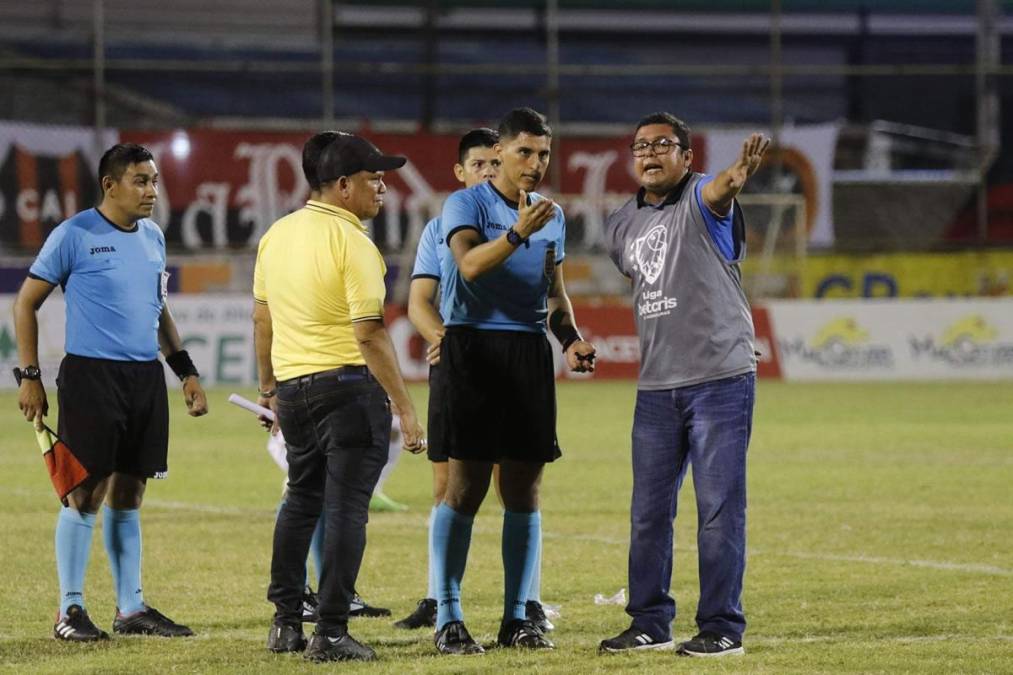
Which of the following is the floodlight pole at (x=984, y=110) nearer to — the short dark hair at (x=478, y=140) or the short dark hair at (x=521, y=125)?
the short dark hair at (x=478, y=140)

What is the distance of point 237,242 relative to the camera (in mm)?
29984

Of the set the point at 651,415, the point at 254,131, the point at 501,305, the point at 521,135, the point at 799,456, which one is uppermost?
the point at 254,131

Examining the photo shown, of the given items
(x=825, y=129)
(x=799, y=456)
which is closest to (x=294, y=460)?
(x=799, y=456)

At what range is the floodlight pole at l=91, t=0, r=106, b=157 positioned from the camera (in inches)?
1155

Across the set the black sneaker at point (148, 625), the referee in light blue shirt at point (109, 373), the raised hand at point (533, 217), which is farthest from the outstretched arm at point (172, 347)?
the raised hand at point (533, 217)

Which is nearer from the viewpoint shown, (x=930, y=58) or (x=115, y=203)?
(x=115, y=203)

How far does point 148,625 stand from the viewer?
25.1 feet

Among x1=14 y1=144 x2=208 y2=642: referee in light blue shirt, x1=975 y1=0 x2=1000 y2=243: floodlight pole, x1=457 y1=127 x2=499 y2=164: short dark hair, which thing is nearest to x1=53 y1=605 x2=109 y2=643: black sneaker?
x1=14 y1=144 x2=208 y2=642: referee in light blue shirt

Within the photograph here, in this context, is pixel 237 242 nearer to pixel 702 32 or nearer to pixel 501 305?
pixel 702 32

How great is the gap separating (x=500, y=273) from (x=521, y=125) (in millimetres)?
621

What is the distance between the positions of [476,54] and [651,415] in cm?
3003

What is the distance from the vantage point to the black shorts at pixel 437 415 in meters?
7.31

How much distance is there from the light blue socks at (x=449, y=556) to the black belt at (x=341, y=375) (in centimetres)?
72

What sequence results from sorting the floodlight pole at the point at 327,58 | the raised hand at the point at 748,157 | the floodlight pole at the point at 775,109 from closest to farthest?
the raised hand at the point at 748,157, the floodlight pole at the point at 327,58, the floodlight pole at the point at 775,109
